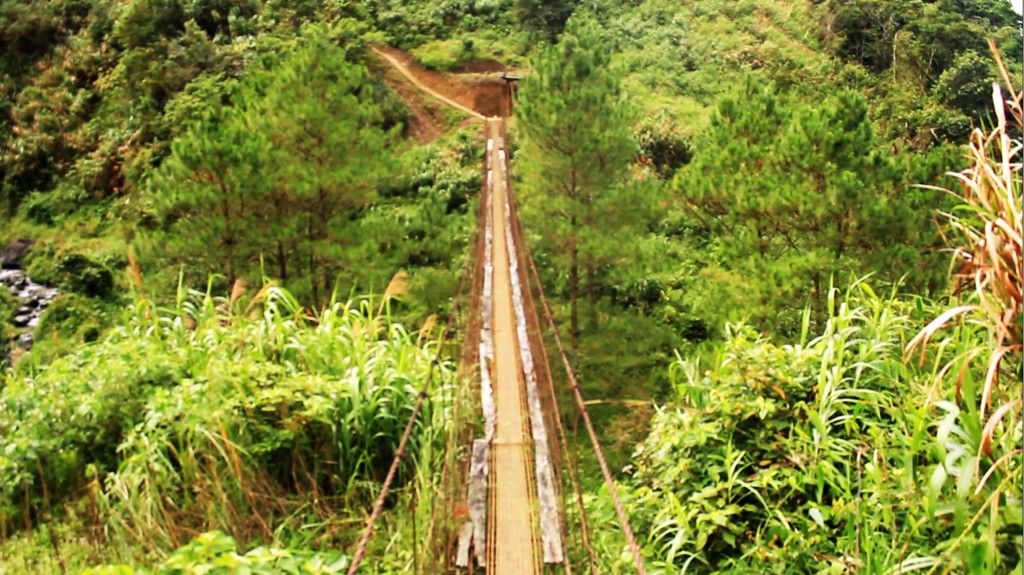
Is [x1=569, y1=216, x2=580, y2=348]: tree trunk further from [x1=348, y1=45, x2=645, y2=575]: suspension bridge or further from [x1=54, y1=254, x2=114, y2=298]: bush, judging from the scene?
[x1=54, y1=254, x2=114, y2=298]: bush

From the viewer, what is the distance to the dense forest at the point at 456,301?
270 cm

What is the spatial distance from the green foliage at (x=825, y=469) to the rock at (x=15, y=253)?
13522mm

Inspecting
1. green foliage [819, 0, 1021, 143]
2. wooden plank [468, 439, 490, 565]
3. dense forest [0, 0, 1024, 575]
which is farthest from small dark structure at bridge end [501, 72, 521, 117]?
wooden plank [468, 439, 490, 565]

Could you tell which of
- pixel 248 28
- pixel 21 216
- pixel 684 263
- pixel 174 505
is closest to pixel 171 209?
pixel 174 505

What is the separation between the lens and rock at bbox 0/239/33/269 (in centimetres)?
1399

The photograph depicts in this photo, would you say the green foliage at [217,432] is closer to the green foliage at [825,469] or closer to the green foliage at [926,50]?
the green foliage at [825,469]

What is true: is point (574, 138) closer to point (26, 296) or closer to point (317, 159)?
point (317, 159)

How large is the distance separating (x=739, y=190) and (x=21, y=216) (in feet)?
44.8

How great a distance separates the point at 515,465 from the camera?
152 inches

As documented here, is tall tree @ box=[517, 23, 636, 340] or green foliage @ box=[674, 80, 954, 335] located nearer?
green foliage @ box=[674, 80, 954, 335]

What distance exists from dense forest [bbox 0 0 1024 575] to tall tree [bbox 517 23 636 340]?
37mm

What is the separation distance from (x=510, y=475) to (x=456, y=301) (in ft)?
4.67

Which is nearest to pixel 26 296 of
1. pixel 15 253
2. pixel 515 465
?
pixel 15 253

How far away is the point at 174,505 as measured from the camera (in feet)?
10.5
